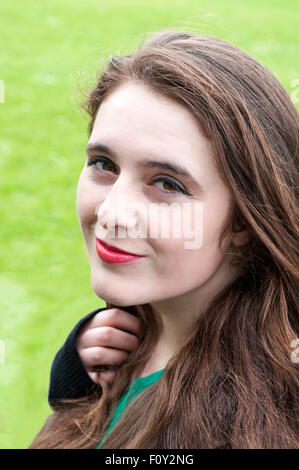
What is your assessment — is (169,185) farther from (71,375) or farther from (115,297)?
(71,375)

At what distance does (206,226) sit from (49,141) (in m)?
5.34

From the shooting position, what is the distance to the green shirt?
6.93 ft

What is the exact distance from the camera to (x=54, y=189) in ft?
19.9

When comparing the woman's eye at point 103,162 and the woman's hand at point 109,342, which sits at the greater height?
the woman's eye at point 103,162

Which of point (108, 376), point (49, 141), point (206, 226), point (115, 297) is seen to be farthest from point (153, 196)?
point (49, 141)

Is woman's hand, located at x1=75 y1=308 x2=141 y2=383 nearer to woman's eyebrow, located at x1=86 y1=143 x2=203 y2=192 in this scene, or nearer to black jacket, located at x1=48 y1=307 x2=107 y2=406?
black jacket, located at x1=48 y1=307 x2=107 y2=406

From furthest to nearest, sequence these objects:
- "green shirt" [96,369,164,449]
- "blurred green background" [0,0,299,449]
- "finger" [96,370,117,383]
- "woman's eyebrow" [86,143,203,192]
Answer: "blurred green background" [0,0,299,449] < "finger" [96,370,117,383] < "green shirt" [96,369,164,449] < "woman's eyebrow" [86,143,203,192]

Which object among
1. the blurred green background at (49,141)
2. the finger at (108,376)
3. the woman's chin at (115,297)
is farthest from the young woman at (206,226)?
the blurred green background at (49,141)

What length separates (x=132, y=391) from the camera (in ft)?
7.16

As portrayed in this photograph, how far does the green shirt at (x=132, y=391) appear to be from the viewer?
2113 millimetres

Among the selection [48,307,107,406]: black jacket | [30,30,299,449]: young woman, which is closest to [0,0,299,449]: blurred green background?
[30,30,299,449]: young woman

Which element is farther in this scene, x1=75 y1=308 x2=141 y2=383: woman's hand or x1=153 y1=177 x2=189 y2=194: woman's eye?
x1=75 y1=308 x2=141 y2=383: woman's hand

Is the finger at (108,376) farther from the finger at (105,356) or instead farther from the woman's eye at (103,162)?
the woman's eye at (103,162)
